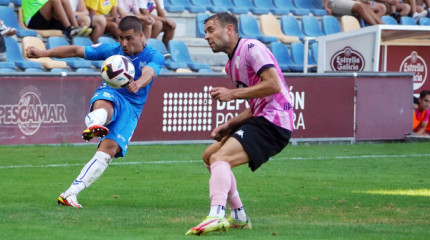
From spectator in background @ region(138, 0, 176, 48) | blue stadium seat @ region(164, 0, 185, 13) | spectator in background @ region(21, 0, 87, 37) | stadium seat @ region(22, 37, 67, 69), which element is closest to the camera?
stadium seat @ region(22, 37, 67, 69)

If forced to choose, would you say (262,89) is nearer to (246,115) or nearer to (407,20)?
(246,115)

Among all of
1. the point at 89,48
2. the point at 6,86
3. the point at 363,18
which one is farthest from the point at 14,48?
the point at 363,18

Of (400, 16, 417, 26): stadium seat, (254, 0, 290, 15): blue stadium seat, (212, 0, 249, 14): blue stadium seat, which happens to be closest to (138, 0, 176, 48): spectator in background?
(212, 0, 249, 14): blue stadium seat

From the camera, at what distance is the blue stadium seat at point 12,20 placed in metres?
17.8

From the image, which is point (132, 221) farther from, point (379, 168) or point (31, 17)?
point (31, 17)

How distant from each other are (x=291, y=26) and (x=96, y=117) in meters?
15.1

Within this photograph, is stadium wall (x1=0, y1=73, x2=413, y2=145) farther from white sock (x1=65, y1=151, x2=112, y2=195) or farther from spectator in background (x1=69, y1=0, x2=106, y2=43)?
white sock (x1=65, y1=151, x2=112, y2=195)

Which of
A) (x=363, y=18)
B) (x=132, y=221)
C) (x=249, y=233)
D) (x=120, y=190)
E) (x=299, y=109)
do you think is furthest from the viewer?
(x=363, y=18)

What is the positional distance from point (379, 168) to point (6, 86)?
569 cm

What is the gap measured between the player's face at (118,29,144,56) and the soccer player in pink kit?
1.58m

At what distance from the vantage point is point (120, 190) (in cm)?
1030

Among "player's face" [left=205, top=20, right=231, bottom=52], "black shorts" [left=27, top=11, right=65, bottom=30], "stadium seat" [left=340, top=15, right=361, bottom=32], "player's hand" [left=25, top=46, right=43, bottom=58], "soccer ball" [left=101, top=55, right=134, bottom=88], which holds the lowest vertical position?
"stadium seat" [left=340, top=15, right=361, bottom=32]

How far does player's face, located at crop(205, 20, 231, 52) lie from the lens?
7398mm

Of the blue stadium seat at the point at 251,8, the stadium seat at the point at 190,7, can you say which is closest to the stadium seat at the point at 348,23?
the blue stadium seat at the point at 251,8
